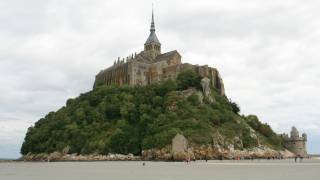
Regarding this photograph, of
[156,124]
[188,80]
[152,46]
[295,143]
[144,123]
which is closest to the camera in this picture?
[156,124]

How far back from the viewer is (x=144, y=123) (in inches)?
4163

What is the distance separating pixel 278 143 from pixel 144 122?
36.6 metres

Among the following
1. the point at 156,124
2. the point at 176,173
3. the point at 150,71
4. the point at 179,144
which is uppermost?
the point at 150,71

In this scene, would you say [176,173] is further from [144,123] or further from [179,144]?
[144,123]

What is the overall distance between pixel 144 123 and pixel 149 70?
30954 millimetres

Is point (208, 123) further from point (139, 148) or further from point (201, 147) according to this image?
point (139, 148)

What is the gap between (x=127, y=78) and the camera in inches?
5290

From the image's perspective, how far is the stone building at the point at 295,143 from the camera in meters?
Answer: 128

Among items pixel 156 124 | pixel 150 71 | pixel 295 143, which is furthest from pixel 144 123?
pixel 295 143

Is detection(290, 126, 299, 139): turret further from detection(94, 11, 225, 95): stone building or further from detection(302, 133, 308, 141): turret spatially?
detection(94, 11, 225, 95): stone building

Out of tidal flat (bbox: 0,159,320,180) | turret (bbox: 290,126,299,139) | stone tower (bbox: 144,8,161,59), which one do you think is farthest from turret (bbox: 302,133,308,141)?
tidal flat (bbox: 0,159,320,180)

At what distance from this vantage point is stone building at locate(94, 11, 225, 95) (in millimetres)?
126875

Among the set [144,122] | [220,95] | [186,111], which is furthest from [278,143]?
[144,122]

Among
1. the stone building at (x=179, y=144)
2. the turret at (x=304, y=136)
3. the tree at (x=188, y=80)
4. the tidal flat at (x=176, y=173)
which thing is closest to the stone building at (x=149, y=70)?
the tree at (x=188, y=80)
